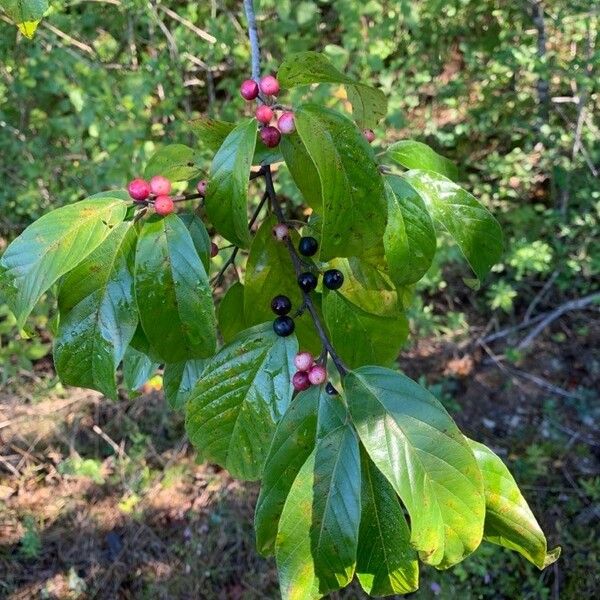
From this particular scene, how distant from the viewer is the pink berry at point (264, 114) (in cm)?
75

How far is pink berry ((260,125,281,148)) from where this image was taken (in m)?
0.77

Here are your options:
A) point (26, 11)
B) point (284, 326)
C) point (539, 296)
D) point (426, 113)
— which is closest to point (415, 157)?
point (284, 326)

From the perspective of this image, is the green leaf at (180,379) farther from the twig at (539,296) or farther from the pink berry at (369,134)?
the twig at (539,296)

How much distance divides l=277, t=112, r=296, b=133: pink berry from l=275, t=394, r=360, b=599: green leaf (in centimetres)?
39

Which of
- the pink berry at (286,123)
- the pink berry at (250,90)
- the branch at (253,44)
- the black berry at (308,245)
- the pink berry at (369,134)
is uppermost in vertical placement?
the branch at (253,44)

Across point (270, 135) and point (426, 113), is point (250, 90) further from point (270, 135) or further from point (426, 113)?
point (426, 113)

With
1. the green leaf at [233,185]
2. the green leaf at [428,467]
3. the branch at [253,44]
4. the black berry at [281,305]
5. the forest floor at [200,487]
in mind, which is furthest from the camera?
the forest floor at [200,487]

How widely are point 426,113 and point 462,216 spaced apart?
2.41 metres

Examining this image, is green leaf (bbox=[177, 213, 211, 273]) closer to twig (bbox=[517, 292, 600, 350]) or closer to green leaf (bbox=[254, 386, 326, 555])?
green leaf (bbox=[254, 386, 326, 555])

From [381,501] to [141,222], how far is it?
17.1 inches

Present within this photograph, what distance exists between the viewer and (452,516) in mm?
630

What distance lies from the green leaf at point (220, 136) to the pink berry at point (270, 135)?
1 cm

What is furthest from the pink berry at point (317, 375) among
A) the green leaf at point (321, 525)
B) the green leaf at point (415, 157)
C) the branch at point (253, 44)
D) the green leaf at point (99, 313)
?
the branch at point (253, 44)

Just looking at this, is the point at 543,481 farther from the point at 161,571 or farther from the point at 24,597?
the point at 24,597
